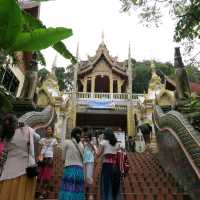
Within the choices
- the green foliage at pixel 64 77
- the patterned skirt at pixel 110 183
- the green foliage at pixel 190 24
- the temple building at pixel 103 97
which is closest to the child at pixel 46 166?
the patterned skirt at pixel 110 183

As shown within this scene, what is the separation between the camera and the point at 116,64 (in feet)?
94.0

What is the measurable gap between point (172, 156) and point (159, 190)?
1254mm

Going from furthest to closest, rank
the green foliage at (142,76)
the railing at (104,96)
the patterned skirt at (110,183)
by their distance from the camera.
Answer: the green foliage at (142,76) → the railing at (104,96) → the patterned skirt at (110,183)

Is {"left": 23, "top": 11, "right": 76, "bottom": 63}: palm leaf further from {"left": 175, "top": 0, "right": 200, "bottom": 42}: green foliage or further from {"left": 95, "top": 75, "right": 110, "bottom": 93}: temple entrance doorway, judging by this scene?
{"left": 95, "top": 75, "right": 110, "bottom": 93}: temple entrance doorway

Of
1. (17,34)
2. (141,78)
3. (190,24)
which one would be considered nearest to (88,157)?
(17,34)

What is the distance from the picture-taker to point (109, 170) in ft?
14.7

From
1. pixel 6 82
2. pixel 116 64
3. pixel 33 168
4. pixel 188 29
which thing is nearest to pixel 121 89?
pixel 116 64


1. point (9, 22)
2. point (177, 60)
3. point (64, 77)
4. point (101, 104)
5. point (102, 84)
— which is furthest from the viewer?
point (64, 77)

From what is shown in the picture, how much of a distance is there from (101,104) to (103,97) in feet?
3.83

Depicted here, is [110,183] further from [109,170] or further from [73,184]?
[73,184]

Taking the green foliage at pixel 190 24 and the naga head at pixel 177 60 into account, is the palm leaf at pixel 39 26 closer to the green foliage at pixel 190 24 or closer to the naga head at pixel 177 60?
the green foliage at pixel 190 24

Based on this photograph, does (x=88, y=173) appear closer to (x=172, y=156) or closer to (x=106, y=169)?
(x=106, y=169)

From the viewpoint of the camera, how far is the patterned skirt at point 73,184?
13.5 ft

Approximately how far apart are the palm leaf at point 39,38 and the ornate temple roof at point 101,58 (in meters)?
24.9
